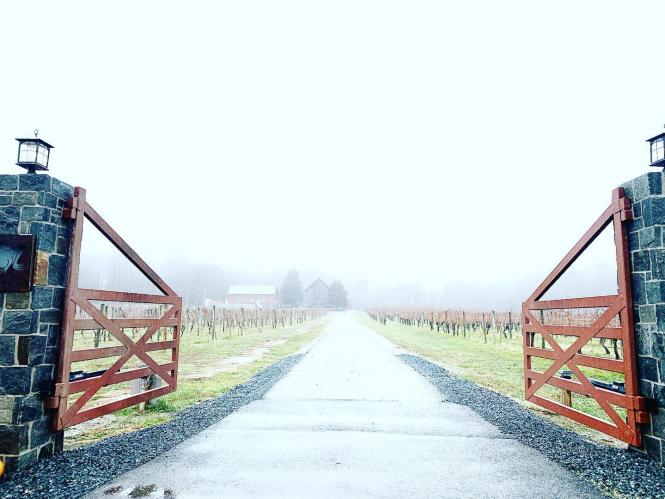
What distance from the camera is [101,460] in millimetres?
4656

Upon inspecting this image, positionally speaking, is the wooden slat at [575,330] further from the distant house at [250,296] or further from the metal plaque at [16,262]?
the distant house at [250,296]

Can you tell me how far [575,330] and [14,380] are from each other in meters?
6.91

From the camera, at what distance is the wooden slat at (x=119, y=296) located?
5.37 metres

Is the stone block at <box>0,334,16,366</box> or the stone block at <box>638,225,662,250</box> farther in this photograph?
the stone block at <box>638,225,662,250</box>

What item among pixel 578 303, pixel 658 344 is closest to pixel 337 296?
pixel 578 303

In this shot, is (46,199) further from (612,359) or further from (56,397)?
(612,359)

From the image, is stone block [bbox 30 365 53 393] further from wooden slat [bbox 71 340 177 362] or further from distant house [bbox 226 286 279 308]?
distant house [bbox 226 286 279 308]

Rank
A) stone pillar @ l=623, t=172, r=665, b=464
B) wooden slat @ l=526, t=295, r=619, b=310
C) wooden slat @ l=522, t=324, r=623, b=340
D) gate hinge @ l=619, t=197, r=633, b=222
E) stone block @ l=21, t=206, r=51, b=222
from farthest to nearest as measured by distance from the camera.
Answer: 1. wooden slat @ l=526, t=295, r=619, b=310
2. wooden slat @ l=522, t=324, r=623, b=340
3. gate hinge @ l=619, t=197, r=633, b=222
4. stone block @ l=21, t=206, r=51, b=222
5. stone pillar @ l=623, t=172, r=665, b=464

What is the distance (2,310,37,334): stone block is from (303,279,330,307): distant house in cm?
11137

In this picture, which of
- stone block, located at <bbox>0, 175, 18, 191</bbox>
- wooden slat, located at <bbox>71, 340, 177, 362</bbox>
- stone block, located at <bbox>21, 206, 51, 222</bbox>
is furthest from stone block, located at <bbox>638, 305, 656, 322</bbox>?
stone block, located at <bbox>0, 175, 18, 191</bbox>

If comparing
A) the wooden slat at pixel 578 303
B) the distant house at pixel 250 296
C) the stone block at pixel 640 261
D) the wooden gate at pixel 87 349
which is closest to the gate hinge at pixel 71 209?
the wooden gate at pixel 87 349

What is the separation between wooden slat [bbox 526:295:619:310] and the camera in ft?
17.9

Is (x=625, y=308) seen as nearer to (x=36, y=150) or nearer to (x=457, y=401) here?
(x=457, y=401)

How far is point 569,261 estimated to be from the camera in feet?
20.2
